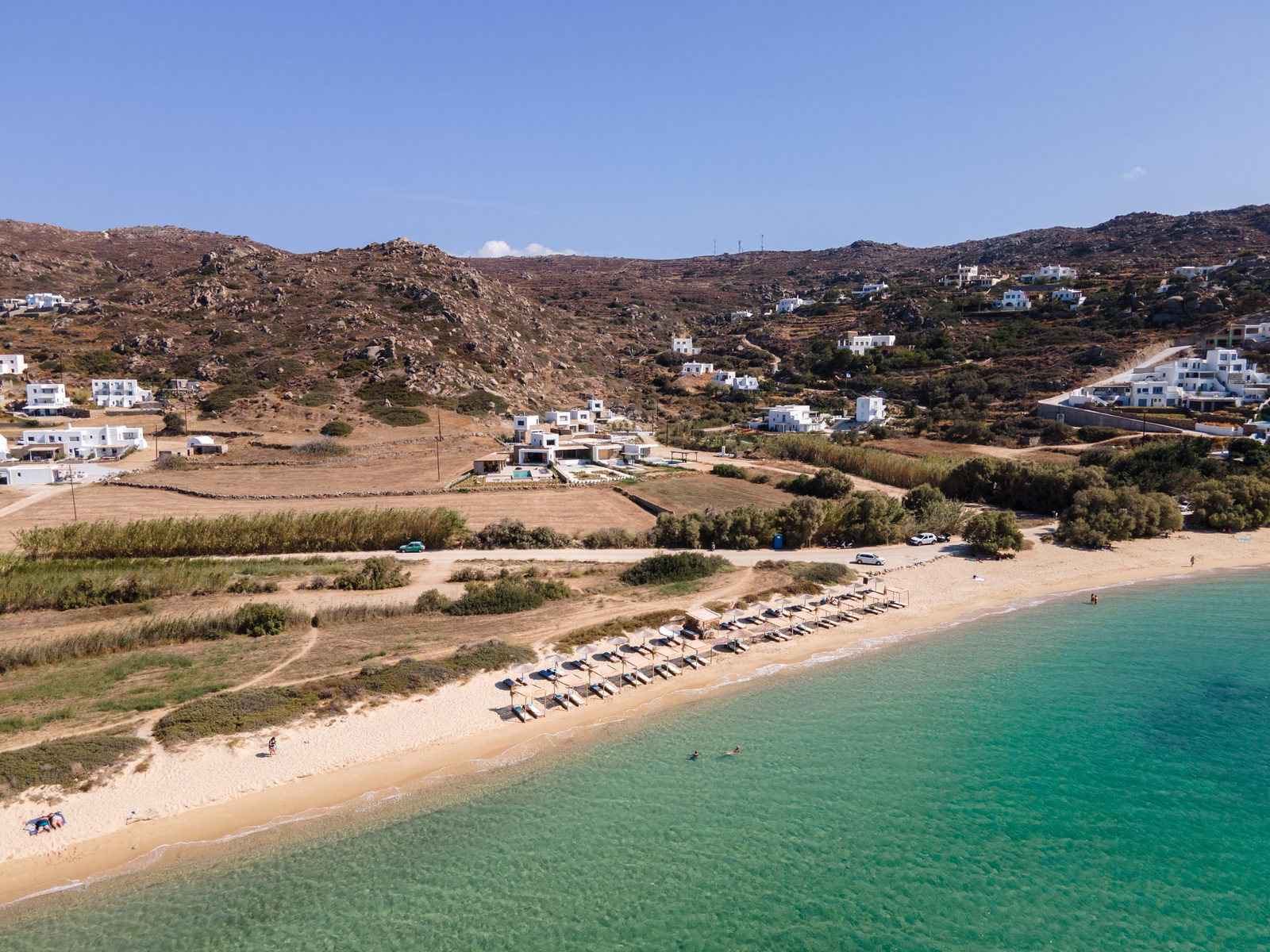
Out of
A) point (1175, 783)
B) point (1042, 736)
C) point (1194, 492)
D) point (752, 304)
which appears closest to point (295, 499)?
point (1042, 736)

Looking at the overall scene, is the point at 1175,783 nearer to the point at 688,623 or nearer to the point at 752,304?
the point at 688,623

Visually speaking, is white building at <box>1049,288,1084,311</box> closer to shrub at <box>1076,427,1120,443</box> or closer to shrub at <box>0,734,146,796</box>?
shrub at <box>1076,427,1120,443</box>

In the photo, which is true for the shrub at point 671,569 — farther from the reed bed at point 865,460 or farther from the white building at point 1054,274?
the white building at point 1054,274

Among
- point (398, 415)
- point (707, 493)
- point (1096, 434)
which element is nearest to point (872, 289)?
point (1096, 434)

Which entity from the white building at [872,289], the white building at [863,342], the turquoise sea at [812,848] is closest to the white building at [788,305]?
the white building at [872,289]

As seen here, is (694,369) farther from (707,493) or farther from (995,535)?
(995,535)
